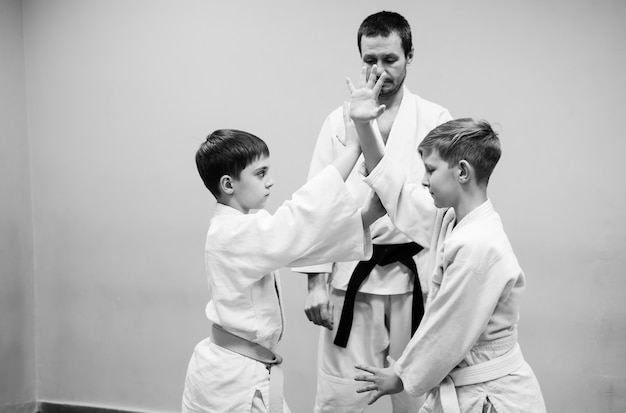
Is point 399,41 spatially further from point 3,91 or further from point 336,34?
→ point 3,91

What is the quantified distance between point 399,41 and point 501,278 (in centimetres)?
98

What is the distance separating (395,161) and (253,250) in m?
0.63

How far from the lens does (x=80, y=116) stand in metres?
3.61

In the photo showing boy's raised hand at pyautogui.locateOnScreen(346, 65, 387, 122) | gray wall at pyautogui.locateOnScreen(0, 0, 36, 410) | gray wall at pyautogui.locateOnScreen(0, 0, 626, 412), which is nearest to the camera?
A: boy's raised hand at pyautogui.locateOnScreen(346, 65, 387, 122)

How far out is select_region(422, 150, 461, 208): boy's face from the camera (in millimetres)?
1808

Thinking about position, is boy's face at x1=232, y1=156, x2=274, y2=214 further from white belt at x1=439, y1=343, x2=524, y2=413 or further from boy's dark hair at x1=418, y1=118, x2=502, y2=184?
white belt at x1=439, y1=343, x2=524, y2=413

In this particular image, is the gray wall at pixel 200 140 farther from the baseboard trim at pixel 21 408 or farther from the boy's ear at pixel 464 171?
the boy's ear at pixel 464 171

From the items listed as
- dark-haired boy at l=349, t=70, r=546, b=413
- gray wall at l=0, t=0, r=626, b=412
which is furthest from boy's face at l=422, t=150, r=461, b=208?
gray wall at l=0, t=0, r=626, b=412

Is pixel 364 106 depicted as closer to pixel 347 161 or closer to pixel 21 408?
pixel 347 161

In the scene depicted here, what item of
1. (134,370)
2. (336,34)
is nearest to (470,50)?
(336,34)

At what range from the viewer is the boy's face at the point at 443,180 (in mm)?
1808

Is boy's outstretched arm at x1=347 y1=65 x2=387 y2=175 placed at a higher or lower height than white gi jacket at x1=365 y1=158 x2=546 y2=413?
higher

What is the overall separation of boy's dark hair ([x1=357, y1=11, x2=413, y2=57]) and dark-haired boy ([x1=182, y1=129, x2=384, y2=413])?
533 mm

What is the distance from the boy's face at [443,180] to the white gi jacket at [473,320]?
69 millimetres
